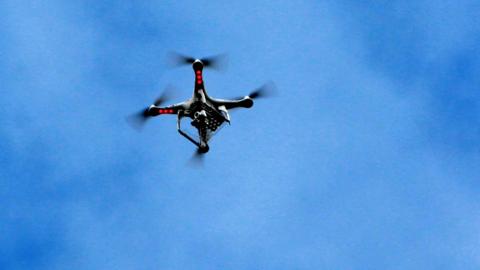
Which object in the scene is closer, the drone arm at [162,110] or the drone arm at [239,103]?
the drone arm at [162,110]

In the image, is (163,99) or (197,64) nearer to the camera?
(197,64)

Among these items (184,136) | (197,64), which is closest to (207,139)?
(184,136)

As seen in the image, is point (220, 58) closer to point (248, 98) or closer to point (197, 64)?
point (197, 64)

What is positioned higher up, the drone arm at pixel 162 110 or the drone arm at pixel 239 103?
the drone arm at pixel 239 103

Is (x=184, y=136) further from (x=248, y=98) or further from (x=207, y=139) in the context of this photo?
(x=248, y=98)

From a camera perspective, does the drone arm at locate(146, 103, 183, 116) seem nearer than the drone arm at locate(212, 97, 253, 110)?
Yes

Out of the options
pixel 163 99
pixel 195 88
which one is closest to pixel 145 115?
pixel 163 99

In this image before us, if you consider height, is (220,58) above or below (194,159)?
above

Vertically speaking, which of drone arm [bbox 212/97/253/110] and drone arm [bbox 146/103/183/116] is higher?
drone arm [bbox 212/97/253/110]

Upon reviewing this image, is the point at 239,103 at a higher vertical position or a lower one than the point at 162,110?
higher

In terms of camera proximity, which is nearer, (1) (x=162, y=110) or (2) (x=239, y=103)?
(1) (x=162, y=110)
